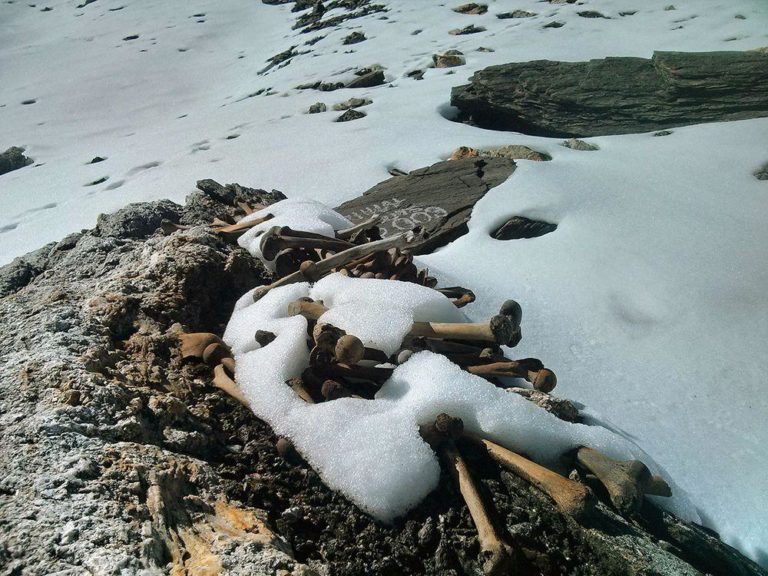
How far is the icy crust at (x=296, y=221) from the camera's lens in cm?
284

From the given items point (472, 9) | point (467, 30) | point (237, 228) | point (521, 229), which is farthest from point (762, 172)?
point (472, 9)

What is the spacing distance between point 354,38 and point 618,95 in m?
7.70

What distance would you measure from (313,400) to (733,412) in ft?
6.16

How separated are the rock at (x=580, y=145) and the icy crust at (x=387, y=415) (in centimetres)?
416

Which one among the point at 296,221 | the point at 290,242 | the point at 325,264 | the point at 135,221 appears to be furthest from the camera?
the point at 135,221

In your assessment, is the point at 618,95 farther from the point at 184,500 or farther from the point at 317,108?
the point at 184,500

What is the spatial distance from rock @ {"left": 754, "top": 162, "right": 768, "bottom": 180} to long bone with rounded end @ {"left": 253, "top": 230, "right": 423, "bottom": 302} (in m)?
3.47

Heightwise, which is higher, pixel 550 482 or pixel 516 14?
pixel 550 482

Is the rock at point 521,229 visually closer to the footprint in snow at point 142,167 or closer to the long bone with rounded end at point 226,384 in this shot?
the long bone with rounded end at point 226,384

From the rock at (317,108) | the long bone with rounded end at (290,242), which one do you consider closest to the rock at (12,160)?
the rock at (317,108)

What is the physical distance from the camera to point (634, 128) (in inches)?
239

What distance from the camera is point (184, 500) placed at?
1.33 meters

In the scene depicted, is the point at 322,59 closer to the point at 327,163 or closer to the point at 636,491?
the point at 327,163

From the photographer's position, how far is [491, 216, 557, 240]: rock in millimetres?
3949
